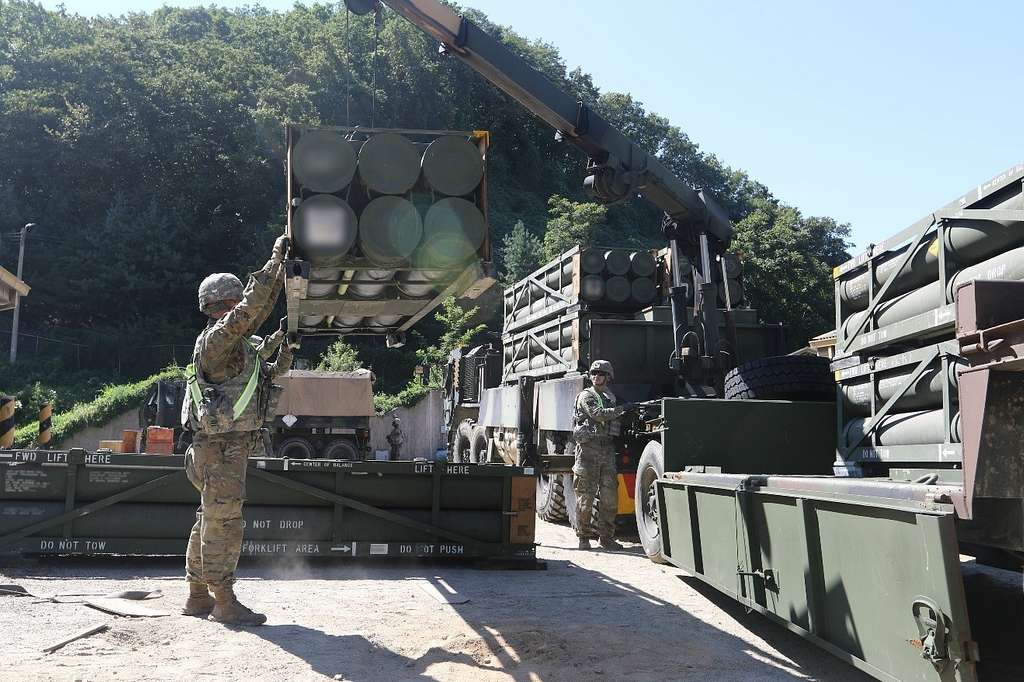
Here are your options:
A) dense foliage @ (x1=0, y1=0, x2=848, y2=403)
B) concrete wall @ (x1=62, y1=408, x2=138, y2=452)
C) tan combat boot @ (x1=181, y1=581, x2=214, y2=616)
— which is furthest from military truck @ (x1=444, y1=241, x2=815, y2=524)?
dense foliage @ (x1=0, y1=0, x2=848, y2=403)

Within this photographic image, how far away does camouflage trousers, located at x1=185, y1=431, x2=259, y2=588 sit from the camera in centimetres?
575

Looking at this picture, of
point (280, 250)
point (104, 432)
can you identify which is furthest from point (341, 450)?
point (280, 250)

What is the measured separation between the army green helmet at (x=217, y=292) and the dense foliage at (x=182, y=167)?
28.9 meters

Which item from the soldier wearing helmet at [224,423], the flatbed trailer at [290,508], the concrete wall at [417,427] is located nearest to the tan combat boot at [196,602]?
the soldier wearing helmet at [224,423]

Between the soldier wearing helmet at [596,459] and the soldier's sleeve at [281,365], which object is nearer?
the soldier's sleeve at [281,365]

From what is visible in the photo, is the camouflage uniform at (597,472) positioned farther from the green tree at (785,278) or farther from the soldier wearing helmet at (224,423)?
the green tree at (785,278)

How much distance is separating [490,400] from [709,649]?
9.24m

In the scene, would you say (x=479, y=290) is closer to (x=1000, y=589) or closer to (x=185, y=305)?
(x=1000, y=589)

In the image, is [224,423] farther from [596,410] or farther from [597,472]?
[597,472]

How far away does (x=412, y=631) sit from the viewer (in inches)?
224

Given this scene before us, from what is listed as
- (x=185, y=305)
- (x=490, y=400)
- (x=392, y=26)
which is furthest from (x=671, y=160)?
(x=490, y=400)

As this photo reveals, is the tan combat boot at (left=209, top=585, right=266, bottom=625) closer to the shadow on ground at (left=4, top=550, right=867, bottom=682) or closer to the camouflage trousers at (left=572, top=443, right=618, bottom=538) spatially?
the shadow on ground at (left=4, top=550, right=867, bottom=682)

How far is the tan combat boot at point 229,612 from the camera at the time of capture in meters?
5.66

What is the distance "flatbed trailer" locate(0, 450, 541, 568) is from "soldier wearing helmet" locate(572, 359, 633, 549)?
1.39 meters
